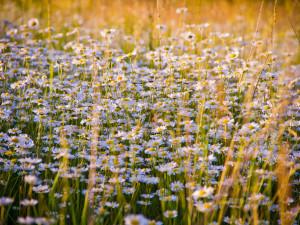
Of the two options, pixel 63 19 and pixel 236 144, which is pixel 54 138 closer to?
pixel 236 144

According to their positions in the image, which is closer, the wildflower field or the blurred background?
the wildflower field

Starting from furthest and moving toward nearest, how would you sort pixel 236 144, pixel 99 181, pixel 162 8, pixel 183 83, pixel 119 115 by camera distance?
pixel 162 8 < pixel 183 83 < pixel 119 115 < pixel 236 144 < pixel 99 181

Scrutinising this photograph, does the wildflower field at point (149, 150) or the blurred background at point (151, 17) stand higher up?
the blurred background at point (151, 17)

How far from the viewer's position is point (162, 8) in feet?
18.3

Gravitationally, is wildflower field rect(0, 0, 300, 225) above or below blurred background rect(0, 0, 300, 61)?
below

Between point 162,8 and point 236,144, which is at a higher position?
point 162,8

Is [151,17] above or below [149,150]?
above

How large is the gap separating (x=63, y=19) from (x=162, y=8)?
3255 millimetres

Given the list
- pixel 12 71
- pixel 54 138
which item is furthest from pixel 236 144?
pixel 12 71

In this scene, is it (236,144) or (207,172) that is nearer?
(207,172)

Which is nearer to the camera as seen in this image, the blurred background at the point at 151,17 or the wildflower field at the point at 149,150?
the wildflower field at the point at 149,150

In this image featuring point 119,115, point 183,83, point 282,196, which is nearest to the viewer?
point 282,196

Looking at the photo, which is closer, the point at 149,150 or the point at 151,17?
the point at 149,150

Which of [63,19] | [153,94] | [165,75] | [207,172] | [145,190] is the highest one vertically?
[63,19]
